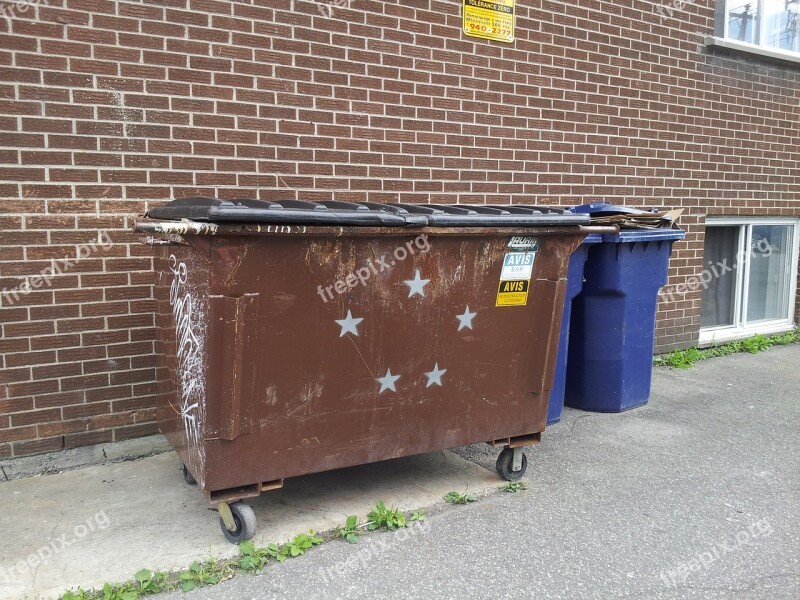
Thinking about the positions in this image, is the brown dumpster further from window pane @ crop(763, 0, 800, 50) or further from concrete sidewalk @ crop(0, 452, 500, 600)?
window pane @ crop(763, 0, 800, 50)

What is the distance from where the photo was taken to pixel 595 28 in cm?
582

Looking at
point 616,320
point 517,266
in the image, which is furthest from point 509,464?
point 616,320

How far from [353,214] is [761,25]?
21.5 feet

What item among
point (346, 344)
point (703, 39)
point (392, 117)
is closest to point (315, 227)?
point (346, 344)

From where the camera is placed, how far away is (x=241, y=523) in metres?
2.96

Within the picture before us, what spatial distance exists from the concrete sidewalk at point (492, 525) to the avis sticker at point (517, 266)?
1.17 metres

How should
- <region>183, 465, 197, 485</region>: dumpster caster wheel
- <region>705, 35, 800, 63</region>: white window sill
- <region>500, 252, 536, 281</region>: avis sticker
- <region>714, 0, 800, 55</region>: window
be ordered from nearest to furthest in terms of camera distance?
<region>500, 252, 536, 281</region>: avis sticker, <region>183, 465, 197, 485</region>: dumpster caster wheel, <region>705, 35, 800, 63</region>: white window sill, <region>714, 0, 800, 55</region>: window

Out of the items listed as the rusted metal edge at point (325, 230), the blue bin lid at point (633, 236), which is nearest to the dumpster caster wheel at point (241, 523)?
the rusted metal edge at point (325, 230)

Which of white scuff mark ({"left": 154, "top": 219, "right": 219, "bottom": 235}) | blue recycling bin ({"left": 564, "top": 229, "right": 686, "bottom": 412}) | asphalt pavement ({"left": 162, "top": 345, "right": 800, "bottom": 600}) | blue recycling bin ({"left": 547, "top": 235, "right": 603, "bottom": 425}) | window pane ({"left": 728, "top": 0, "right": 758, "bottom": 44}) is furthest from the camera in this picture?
window pane ({"left": 728, "top": 0, "right": 758, "bottom": 44})

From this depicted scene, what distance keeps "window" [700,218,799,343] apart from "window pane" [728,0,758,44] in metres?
1.95

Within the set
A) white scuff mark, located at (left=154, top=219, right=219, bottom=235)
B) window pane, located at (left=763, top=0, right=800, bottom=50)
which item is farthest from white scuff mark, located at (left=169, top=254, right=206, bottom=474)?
window pane, located at (left=763, top=0, right=800, bottom=50)

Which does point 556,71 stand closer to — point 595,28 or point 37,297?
point 595,28

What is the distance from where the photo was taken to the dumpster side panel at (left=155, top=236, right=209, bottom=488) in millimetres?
2759

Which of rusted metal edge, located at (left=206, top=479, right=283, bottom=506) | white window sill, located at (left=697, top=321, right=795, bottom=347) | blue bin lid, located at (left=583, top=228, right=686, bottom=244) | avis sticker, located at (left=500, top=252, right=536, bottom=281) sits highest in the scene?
blue bin lid, located at (left=583, top=228, right=686, bottom=244)
